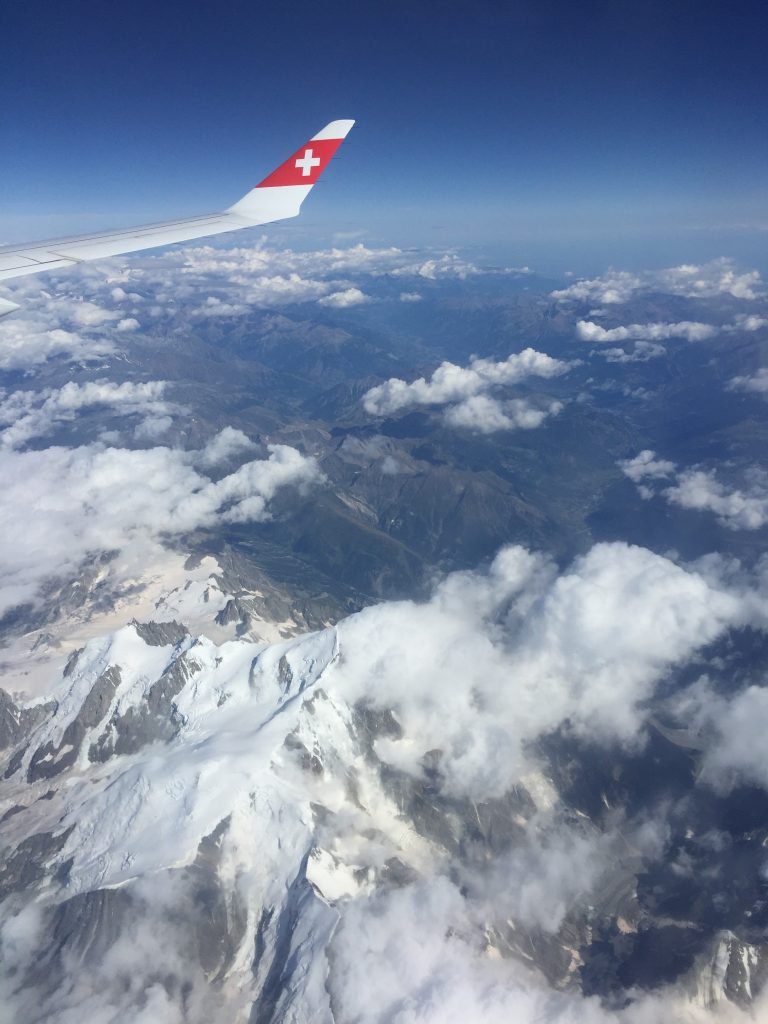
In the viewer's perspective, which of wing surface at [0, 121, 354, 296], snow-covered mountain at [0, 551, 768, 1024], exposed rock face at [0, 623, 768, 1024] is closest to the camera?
wing surface at [0, 121, 354, 296]

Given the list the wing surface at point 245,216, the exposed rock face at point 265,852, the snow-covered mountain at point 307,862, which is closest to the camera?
the wing surface at point 245,216

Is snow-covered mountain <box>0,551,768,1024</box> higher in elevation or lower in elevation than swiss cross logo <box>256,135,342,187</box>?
lower

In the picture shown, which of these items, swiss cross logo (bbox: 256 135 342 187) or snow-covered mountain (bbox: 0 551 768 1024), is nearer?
swiss cross logo (bbox: 256 135 342 187)

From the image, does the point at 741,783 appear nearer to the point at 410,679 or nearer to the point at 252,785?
the point at 410,679

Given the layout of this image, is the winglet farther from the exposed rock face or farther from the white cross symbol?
the exposed rock face

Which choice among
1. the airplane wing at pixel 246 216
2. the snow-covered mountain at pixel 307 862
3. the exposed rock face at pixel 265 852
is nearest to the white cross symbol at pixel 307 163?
the airplane wing at pixel 246 216

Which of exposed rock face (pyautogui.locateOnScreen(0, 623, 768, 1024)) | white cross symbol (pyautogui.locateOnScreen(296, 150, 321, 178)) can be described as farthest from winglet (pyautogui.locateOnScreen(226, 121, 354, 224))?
exposed rock face (pyautogui.locateOnScreen(0, 623, 768, 1024))

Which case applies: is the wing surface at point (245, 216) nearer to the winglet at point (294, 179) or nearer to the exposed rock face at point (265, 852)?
the winglet at point (294, 179)

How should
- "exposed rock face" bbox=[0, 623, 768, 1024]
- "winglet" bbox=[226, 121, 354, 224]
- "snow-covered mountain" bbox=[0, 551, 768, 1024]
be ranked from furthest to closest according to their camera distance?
1. "exposed rock face" bbox=[0, 623, 768, 1024]
2. "snow-covered mountain" bbox=[0, 551, 768, 1024]
3. "winglet" bbox=[226, 121, 354, 224]
